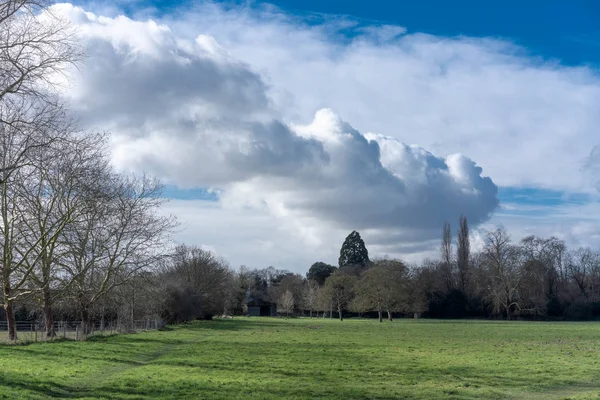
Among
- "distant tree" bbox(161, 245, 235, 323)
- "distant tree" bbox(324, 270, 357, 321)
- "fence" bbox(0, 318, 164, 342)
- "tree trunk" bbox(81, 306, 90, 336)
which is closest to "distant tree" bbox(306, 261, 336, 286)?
"distant tree" bbox(324, 270, 357, 321)

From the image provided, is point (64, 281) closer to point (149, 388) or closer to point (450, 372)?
point (149, 388)

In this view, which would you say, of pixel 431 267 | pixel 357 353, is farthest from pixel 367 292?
pixel 357 353

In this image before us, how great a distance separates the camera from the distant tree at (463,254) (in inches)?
4358

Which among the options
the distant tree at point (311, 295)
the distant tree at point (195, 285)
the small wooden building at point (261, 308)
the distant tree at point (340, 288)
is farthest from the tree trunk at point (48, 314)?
the small wooden building at point (261, 308)

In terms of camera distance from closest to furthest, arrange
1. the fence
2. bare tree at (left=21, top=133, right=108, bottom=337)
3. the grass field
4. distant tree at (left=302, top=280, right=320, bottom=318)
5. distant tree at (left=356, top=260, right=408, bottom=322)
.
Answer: the grass field → bare tree at (left=21, top=133, right=108, bottom=337) → the fence → distant tree at (left=356, top=260, right=408, bottom=322) → distant tree at (left=302, top=280, right=320, bottom=318)

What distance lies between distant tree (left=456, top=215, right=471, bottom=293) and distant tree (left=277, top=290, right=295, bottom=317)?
37718mm

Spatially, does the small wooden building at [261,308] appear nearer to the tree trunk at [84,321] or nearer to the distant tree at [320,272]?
the distant tree at [320,272]

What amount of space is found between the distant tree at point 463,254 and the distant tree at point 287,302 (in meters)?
37.7

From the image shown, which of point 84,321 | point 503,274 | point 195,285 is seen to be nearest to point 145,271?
point 84,321

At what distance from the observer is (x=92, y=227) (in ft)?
127

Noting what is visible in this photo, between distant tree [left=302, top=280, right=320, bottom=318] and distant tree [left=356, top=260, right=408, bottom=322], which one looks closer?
distant tree [left=356, top=260, right=408, bottom=322]

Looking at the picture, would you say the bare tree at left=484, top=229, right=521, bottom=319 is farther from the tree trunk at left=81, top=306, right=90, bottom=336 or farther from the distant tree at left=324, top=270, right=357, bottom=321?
the tree trunk at left=81, top=306, right=90, bottom=336

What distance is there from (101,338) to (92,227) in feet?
24.8

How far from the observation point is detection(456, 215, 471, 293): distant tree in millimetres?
110688
